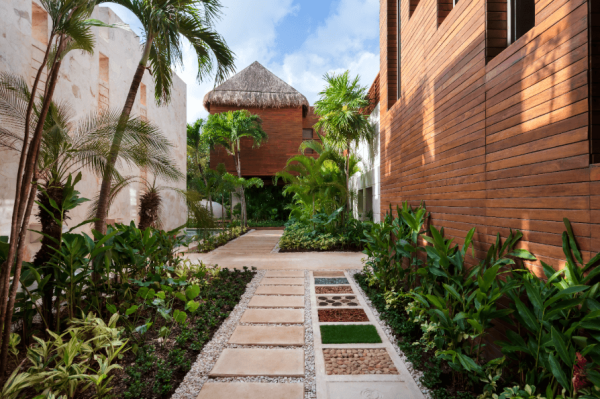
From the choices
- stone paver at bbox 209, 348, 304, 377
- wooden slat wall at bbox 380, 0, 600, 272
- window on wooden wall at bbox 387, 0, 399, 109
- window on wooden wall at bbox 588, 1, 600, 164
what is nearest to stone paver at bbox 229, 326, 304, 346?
stone paver at bbox 209, 348, 304, 377

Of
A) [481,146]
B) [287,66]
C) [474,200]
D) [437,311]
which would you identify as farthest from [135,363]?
[287,66]

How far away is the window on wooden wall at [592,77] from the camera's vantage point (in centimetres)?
162

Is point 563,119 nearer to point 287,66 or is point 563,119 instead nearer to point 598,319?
point 598,319

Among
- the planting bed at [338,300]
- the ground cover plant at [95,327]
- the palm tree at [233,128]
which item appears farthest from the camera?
the palm tree at [233,128]

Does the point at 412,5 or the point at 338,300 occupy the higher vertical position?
the point at 412,5

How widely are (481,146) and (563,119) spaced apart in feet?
2.67

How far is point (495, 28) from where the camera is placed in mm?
2588

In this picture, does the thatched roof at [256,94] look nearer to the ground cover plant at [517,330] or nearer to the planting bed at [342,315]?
the planting bed at [342,315]

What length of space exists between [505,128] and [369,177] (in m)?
6.44

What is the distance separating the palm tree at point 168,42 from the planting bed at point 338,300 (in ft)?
8.98

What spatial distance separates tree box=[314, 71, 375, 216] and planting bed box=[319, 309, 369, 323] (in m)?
5.29

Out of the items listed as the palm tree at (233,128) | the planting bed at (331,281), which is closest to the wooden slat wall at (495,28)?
the planting bed at (331,281)

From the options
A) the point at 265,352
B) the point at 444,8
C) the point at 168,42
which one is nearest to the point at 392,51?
the point at 444,8

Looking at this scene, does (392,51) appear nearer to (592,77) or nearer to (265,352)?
(592,77)
